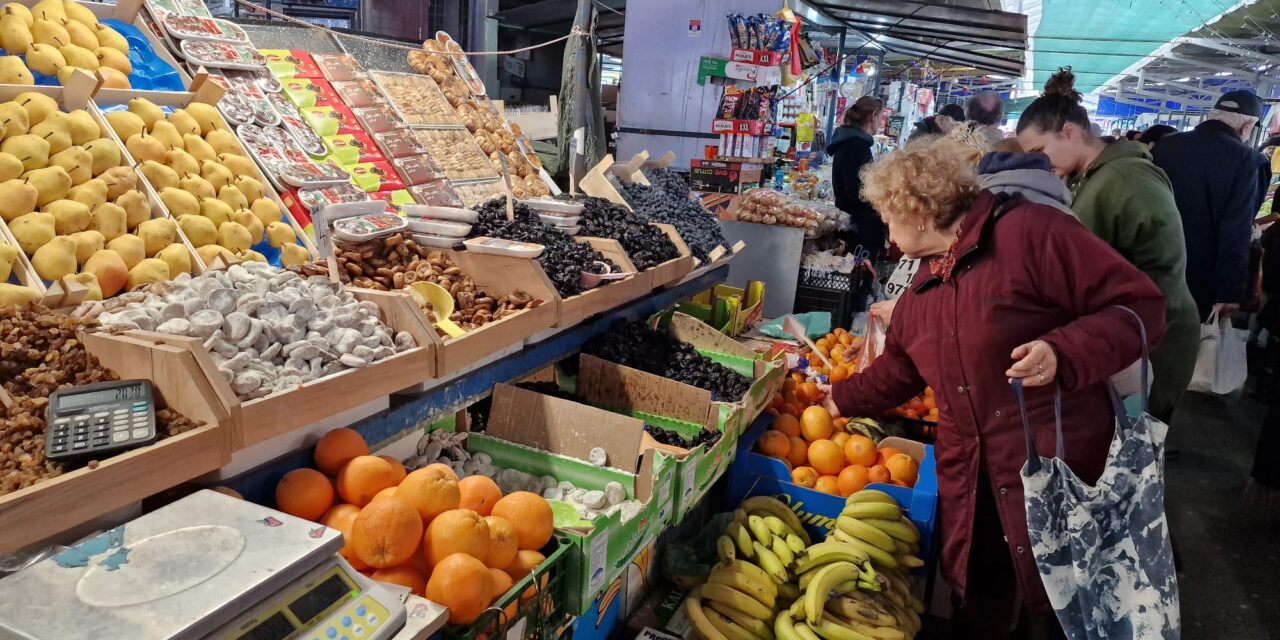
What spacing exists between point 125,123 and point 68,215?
1.93ft

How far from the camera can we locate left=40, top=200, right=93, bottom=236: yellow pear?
2.33 m

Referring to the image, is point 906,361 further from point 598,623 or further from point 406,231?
point 406,231

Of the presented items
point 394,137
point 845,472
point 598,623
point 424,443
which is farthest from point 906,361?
point 394,137

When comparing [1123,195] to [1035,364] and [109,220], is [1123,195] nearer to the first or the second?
[1035,364]

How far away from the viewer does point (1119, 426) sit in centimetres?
237

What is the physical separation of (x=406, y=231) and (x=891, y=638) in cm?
208

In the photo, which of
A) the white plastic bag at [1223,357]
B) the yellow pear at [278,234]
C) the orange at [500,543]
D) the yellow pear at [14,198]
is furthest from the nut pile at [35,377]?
the white plastic bag at [1223,357]

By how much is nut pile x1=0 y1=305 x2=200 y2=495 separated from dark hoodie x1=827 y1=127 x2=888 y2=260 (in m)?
5.73

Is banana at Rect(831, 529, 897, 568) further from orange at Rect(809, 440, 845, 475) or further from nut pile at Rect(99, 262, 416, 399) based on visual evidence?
nut pile at Rect(99, 262, 416, 399)

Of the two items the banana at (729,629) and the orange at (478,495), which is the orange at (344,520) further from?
the banana at (729,629)

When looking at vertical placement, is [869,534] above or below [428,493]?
below

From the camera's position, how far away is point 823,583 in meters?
2.57

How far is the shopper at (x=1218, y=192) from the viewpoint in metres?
4.60

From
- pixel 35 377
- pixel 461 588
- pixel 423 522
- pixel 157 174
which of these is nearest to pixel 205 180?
pixel 157 174
